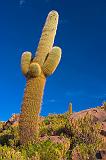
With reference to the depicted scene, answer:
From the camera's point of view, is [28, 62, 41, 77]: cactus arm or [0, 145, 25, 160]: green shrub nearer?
[0, 145, 25, 160]: green shrub

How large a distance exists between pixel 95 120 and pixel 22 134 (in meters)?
3.69

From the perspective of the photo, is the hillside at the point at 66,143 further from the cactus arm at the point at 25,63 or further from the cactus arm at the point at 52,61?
the cactus arm at the point at 25,63

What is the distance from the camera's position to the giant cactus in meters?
14.6

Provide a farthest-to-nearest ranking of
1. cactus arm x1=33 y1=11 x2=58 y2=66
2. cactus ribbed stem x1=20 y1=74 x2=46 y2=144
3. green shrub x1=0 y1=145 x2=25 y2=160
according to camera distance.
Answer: cactus arm x1=33 y1=11 x2=58 y2=66 < cactus ribbed stem x1=20 y1=74 x2=46 y2=144 < green shrub x1=0 y1=145 x2=25 y2=160

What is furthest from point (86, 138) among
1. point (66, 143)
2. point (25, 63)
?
point (25, 63)

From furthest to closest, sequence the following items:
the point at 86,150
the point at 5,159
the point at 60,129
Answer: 1. the point at 60,129
2. the point at 86,150
3. the point at 5,159

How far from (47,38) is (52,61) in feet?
3.76

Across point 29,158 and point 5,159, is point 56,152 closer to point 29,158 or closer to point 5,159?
point 29,158

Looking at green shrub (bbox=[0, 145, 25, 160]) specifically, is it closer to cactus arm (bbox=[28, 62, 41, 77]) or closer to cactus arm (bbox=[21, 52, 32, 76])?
cactus arm (bbox=[28, 62, 41, 77])

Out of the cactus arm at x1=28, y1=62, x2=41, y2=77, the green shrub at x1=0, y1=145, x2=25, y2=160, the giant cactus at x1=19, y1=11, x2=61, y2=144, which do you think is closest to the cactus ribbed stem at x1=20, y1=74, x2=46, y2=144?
the giant cactus at x1=19, y1=11, x2=61, y2=144

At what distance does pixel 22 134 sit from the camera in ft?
48.2

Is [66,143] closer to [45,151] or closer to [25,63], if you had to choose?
[45,151]

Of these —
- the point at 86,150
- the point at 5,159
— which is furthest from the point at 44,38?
the point at 5,159

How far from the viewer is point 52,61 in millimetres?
14922
